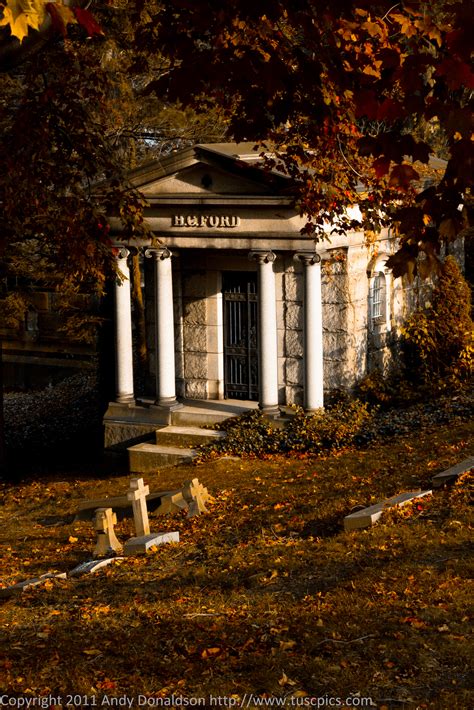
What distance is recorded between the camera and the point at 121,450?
1978 centimetres

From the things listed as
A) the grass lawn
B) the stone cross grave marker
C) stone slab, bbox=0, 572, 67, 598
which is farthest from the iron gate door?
stone slab, bbox=0, 572, 67, 598

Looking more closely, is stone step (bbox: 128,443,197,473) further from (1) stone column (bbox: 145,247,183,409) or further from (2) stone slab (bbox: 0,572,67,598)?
(2) stone slab (bbox: 0,572,67,598)

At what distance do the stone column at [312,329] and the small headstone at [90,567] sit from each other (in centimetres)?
729

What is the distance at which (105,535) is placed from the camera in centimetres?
1224

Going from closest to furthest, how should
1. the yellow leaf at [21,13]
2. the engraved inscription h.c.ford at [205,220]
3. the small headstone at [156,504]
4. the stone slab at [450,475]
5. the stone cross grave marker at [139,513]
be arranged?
1. the yellow leaf at [21,13]
2. the stone slab at [450,475]
3. the stone cross grave marker at [139,513]
4. the small headstone at [156,504]
5. the engraved inscription h.c.ford at [205,220]

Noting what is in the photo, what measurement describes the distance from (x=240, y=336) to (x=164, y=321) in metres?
1.62

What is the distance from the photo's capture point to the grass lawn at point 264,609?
7.12 meters

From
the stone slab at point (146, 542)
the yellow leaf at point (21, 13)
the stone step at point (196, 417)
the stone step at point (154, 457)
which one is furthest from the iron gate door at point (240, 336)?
the yellow leaf at point (21, 13)

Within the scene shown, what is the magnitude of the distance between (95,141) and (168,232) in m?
3.93

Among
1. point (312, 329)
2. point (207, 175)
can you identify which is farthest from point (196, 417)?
point (207, 175)

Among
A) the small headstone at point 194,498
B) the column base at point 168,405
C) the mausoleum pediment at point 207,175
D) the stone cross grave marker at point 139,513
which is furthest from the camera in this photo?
the column base at point 168,405

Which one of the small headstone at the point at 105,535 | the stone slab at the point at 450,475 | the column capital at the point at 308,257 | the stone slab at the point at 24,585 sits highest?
the column capital at the point at 308,257

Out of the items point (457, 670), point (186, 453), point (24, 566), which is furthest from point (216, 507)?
point (457, 670)

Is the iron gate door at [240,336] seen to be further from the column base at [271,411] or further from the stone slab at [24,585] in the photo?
the stone slab at [24,585]
